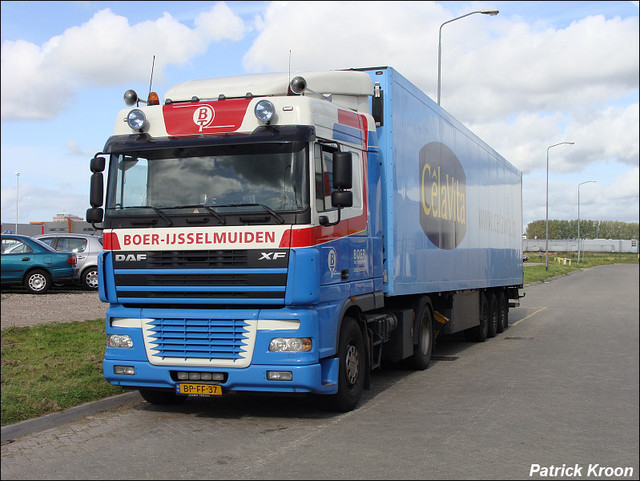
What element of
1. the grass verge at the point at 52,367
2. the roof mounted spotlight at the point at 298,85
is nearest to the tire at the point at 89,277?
the grass verge at the point at 52,367

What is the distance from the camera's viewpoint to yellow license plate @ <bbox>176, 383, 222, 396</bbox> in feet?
23.7

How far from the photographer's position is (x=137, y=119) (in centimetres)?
768

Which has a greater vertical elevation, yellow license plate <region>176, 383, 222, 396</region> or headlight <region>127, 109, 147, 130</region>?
headlight <region>127, 109, 147, 130</region>

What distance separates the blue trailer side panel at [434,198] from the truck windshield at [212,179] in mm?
2273

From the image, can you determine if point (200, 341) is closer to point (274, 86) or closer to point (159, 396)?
point (159, 396)

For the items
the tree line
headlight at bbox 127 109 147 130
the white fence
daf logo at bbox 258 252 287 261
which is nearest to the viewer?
the white fence

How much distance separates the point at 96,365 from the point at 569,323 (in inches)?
492

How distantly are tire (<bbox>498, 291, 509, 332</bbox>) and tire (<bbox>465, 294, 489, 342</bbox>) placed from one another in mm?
1571

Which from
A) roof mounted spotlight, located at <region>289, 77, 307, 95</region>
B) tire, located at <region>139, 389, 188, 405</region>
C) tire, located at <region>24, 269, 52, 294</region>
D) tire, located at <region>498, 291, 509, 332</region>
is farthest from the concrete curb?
tire, located at <region>24, 269, 52, 294</region>

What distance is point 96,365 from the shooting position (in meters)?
9.21

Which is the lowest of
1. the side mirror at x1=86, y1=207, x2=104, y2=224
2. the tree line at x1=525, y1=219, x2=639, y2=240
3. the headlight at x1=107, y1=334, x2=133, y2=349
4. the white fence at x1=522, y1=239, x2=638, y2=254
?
the headlight at x1=107, y1=334, x2=133, y2=349

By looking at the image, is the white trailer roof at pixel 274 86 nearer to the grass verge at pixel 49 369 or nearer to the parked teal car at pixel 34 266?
the grass verge at pixel 49 369

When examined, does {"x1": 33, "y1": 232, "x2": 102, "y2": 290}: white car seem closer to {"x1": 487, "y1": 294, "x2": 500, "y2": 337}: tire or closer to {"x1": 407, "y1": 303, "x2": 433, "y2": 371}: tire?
{"x1": 487, "y1": 294, "x2": 500, "y2": 337}: tire

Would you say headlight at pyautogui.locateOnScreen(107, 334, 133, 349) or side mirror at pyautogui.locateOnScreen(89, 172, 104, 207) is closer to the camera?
headlight at pyautogui.locateOnScreen(107, 334, 133, 349)
